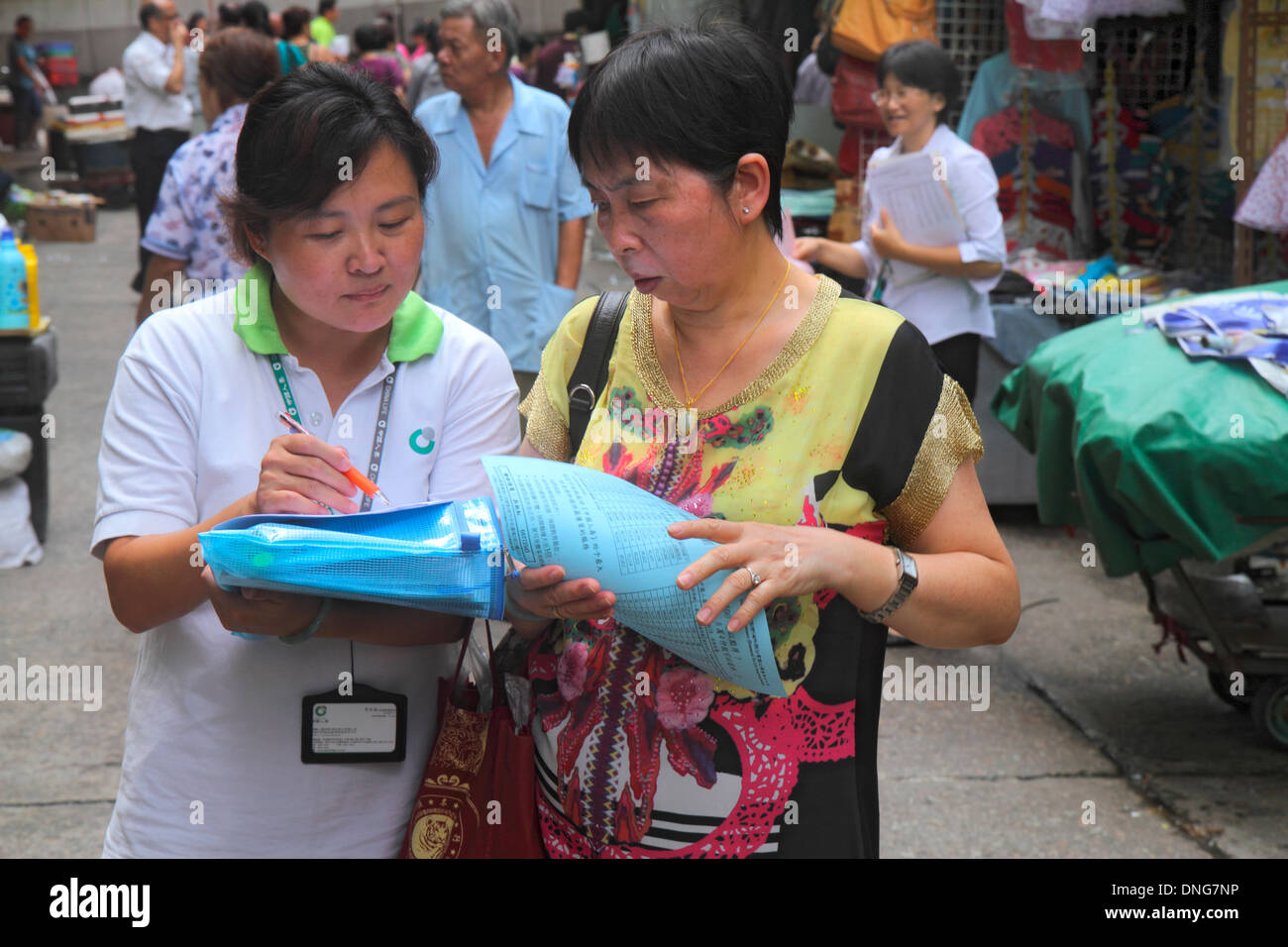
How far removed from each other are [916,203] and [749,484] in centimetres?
320

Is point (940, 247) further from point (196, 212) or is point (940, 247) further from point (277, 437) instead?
point (277, 437)

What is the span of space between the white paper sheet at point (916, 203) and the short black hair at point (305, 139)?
3122 millimetres

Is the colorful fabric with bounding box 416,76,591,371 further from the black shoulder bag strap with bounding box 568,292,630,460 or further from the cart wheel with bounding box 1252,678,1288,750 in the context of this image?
the black shoulder bag strap with bounding box 568,292,630,460

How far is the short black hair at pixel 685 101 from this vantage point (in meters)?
1.65

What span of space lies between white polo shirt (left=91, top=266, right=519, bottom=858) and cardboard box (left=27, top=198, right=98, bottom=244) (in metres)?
Result: 14.1

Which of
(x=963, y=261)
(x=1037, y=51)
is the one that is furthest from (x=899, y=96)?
(x=1037, y=51)

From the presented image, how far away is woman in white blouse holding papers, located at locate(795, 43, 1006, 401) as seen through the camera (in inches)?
183

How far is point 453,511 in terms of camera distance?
5.15 ft

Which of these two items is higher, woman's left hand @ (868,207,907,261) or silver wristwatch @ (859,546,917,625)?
silver wristwatch @ (859,546,917,625)

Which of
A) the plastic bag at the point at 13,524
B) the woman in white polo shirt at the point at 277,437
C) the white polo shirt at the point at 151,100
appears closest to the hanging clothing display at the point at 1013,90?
the plastic bag at the point at 13,524

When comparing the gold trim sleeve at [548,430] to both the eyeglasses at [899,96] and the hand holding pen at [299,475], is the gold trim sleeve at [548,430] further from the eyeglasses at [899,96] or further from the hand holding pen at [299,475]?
the eyeglasses at [899,96]

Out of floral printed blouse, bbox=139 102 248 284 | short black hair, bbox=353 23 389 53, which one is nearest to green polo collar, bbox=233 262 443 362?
floral printed blouse, bbox=139 102 248 284

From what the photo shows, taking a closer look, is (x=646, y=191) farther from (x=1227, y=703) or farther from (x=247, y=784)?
(x=1227, y=703)

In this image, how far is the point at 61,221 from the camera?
14625 millimetres
